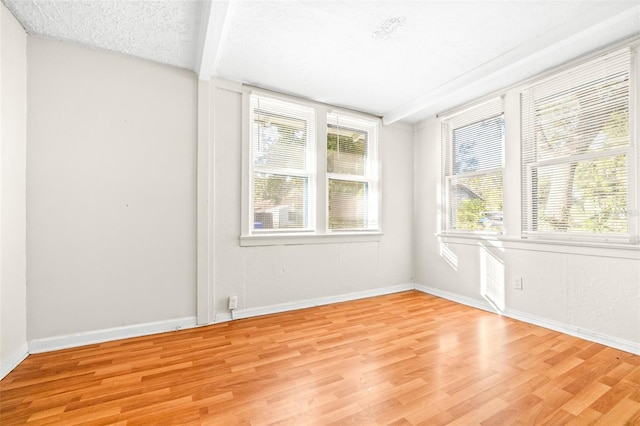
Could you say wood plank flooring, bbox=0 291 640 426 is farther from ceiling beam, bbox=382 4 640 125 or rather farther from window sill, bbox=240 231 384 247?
ceiling beam, bbox=382 4 640 125

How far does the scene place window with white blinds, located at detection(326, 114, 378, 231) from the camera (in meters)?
3.78

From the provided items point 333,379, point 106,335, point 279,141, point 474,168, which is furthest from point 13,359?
point 474,168

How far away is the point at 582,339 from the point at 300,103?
371 cm

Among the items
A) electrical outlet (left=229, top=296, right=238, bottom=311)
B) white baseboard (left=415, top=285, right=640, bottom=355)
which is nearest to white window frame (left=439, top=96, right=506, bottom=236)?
white baseboard (left=415, top=285, right=640, bottom=355)

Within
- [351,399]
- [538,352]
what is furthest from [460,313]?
[351,399]

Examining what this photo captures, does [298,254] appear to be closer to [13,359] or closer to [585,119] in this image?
[13,359]

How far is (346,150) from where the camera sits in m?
3.90

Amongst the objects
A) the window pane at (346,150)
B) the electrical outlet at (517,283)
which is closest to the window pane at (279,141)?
the window pane at (346,150)

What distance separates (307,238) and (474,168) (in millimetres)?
2306

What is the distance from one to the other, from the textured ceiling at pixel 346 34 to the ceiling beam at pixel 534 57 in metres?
0.01

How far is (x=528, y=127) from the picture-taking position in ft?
9.91

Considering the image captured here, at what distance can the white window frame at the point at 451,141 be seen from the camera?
10.9 ft

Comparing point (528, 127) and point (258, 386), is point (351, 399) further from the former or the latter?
point (528, 127)

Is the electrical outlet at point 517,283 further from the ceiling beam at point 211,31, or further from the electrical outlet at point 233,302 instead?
the ceiling beam at point 211,31
